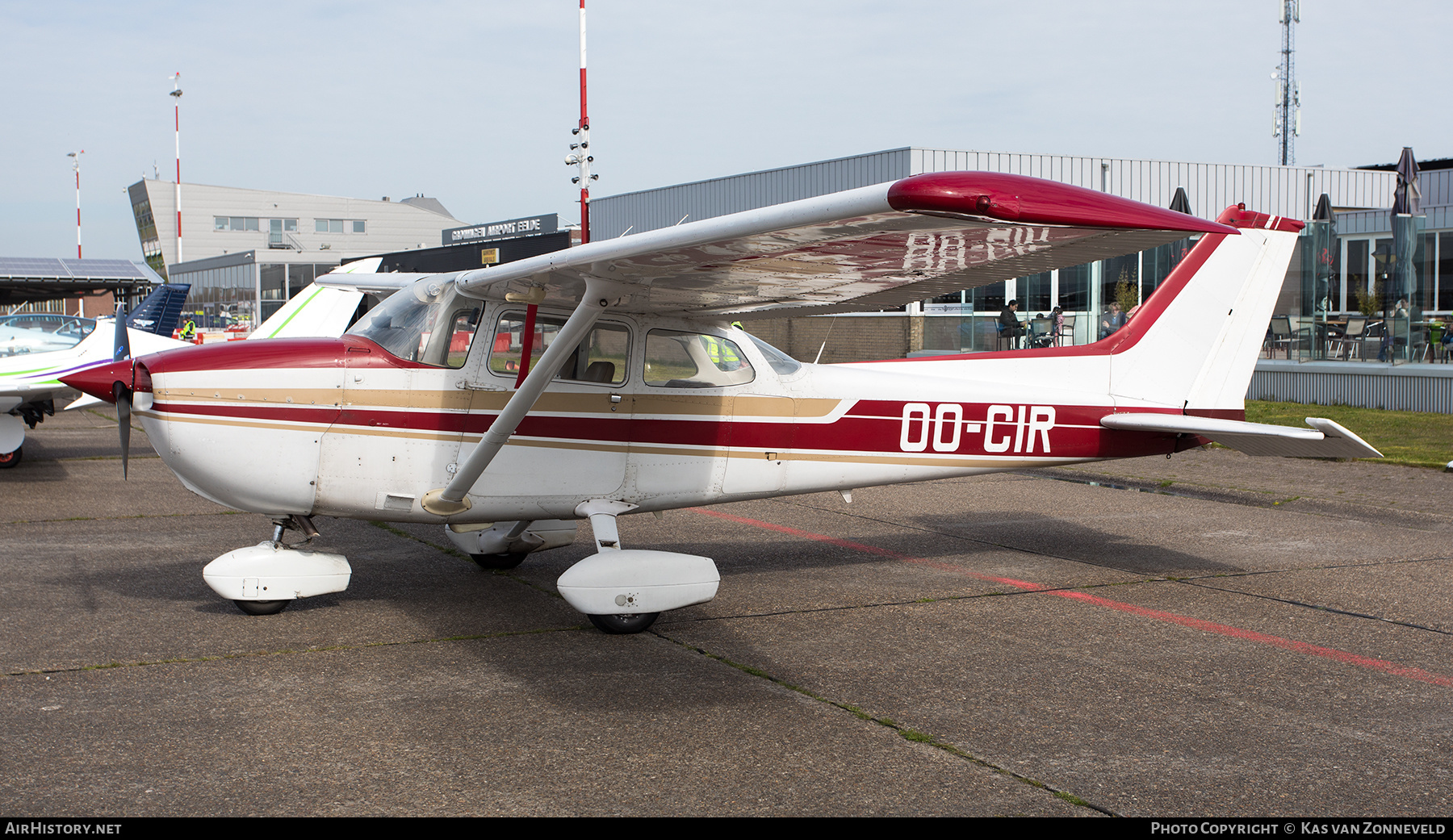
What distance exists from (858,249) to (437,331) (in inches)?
101

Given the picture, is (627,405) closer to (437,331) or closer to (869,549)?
(437,331)

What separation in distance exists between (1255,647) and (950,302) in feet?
60.9

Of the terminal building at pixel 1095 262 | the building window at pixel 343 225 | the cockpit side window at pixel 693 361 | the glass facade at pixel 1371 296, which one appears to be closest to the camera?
the cockpit side window at pixel 693 361

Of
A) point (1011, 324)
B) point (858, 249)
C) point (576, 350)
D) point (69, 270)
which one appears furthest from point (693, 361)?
point (69, 270)

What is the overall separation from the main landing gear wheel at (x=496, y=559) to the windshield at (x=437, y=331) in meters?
1.76

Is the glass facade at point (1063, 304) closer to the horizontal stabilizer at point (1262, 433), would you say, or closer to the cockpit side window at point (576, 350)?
the horizontal stabilizer at point (1262, 433)

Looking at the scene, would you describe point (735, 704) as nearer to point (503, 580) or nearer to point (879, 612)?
point (879, 612)

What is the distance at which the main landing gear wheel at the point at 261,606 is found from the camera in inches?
232

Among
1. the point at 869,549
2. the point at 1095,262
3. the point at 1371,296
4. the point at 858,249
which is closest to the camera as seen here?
the point at 858,249

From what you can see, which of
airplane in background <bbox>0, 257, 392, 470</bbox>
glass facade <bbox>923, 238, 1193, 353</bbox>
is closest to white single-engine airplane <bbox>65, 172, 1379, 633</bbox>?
airplane in background <bbox>0, 257, 392, 470</bbox>

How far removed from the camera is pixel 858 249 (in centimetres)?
455

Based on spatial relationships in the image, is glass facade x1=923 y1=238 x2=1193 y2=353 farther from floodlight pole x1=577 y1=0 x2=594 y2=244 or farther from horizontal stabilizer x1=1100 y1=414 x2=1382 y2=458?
horizontal stabilizer x1=1100 y1=414 x2=1382 y2=458

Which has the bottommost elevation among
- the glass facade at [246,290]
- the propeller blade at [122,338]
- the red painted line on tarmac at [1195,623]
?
the red painted line on tarmac at [1195,623]

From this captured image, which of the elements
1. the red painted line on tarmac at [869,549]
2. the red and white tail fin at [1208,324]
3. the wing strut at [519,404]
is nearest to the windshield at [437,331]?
the wing strut at [519,404]
